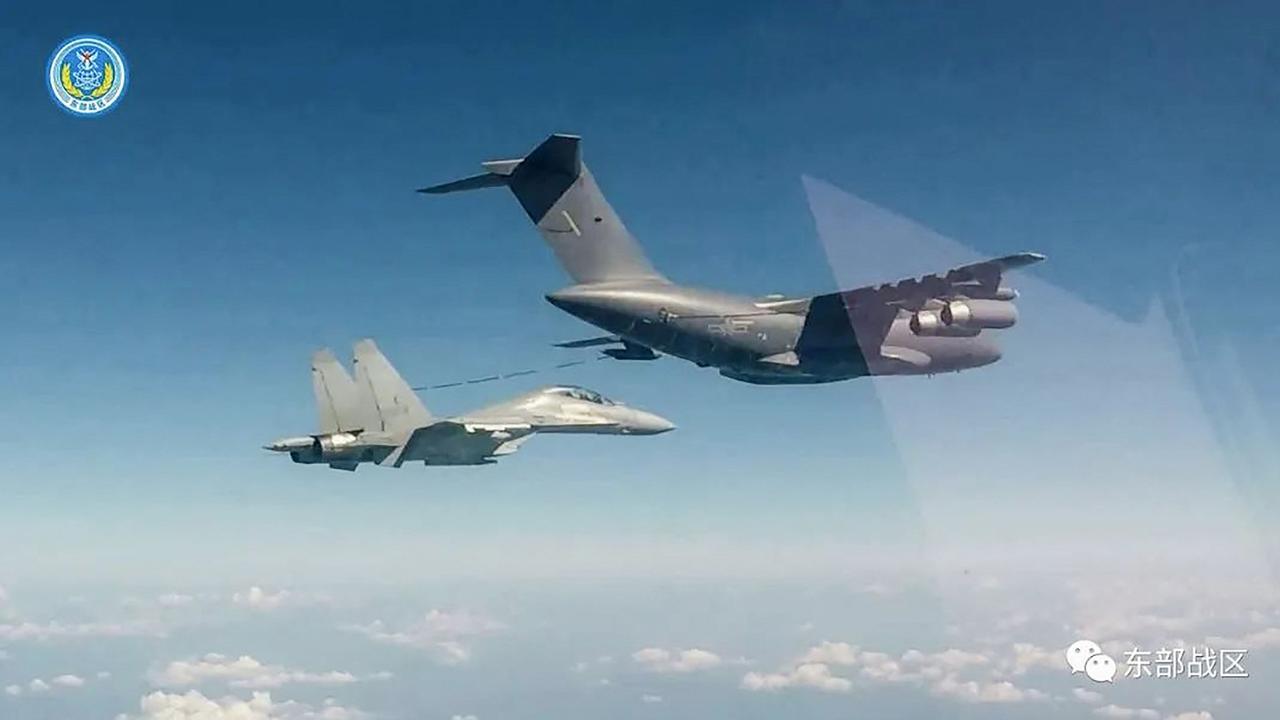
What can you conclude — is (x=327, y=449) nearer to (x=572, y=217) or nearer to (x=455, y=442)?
(x=455, y=442)

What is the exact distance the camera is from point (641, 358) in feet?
51.7

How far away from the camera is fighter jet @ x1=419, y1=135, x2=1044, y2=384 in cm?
1428

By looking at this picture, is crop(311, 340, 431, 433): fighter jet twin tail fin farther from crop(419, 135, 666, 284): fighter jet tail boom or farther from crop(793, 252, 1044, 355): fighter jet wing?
crop(793, 252, 1044, 355): fighter jet wing

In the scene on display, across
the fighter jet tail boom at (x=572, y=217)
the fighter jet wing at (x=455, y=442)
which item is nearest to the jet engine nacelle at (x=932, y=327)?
the fighter jet tail boom at (x=572, y=217)

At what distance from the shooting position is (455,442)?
20.3 metres

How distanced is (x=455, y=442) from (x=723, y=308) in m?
7.74

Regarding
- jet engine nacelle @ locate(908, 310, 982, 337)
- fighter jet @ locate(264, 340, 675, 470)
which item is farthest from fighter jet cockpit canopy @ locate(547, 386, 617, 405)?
jet engine nacelle @ locate(908, 310, 982, 337)

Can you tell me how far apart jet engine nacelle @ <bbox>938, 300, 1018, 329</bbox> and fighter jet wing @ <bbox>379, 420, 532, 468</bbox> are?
9.57m

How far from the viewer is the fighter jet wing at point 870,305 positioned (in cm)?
1383

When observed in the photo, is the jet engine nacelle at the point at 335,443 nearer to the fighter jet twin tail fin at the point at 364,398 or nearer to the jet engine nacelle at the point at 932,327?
the fighter jet twin tail fin at the point at 364,398

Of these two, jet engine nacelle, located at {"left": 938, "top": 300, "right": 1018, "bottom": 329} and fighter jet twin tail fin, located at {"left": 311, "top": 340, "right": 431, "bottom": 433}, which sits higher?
fighter jet twin tail fin, located at {"left": 311, "top": 340, "right": 431, "bottom": 433}

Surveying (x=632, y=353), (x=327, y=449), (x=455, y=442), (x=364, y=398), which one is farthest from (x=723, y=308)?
(x=364, y=398)

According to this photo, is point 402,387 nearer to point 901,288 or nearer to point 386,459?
point 386,459

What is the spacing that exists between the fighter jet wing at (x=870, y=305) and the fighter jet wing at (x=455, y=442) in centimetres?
778
